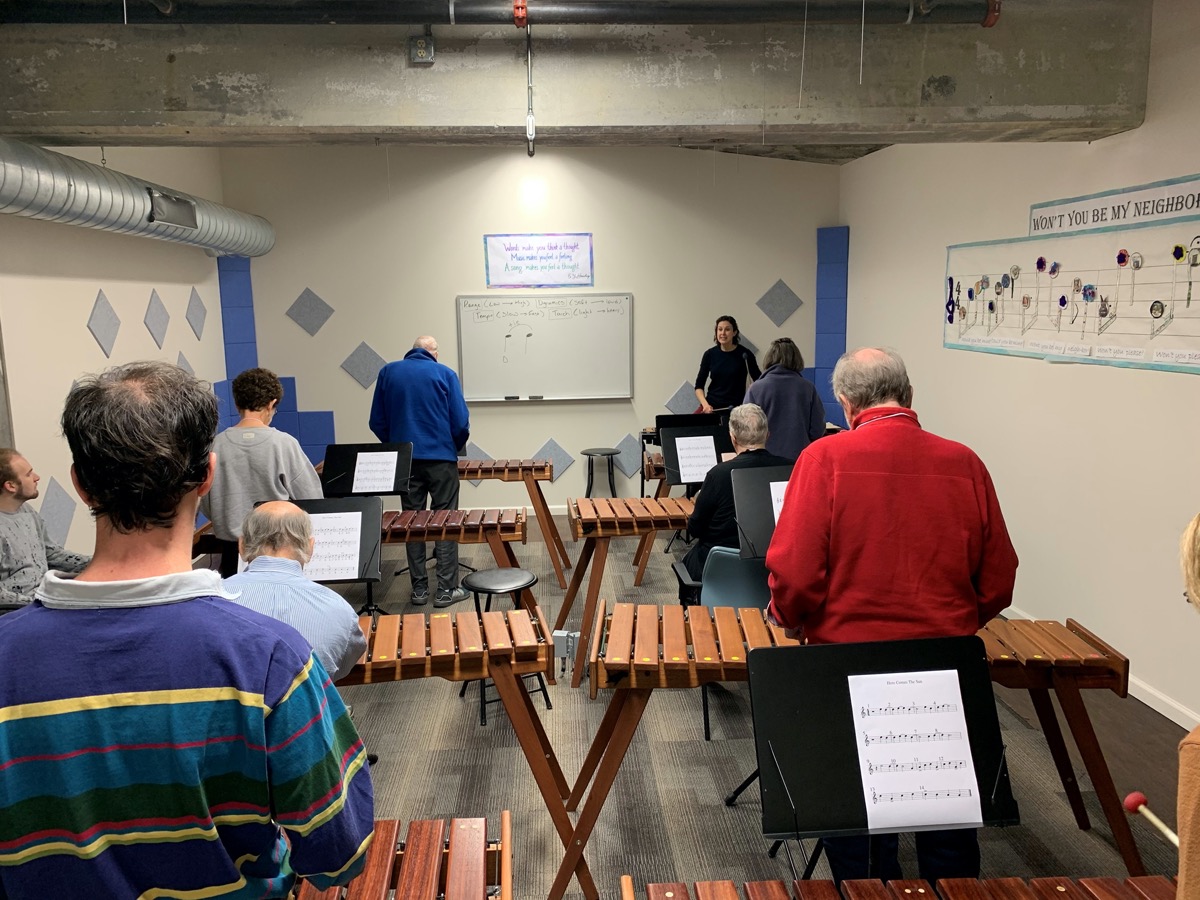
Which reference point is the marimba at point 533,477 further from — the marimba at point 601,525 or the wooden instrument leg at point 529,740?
the wooden instrument leg at point 529,740

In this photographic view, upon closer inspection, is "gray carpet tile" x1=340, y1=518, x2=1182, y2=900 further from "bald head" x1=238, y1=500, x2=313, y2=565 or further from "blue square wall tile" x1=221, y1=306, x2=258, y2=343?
"blue square wall tile" x1=221, y1=306, x2=258, y2=343

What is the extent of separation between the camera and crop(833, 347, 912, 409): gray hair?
2088 millimetres

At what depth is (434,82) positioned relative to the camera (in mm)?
3596

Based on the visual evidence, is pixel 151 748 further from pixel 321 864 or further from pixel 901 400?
pixel 901 400

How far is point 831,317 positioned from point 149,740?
687 cm

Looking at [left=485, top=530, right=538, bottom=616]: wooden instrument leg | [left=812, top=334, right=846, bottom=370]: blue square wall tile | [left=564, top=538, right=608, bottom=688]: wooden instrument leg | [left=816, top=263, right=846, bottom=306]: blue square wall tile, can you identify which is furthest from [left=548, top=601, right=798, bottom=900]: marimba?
[left=816, top=263, right=846, bottom=306]: blue square wall tile

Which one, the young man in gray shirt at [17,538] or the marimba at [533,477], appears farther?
the marimba at [533,477]

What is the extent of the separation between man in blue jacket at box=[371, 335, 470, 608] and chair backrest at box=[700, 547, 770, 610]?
2.22m

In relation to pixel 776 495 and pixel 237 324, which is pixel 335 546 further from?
pixel 237 324

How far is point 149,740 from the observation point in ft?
3.18

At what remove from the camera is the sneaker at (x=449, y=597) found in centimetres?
507

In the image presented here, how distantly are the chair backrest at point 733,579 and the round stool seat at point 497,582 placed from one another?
0.91 m

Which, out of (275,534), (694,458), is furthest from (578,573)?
(275,534)

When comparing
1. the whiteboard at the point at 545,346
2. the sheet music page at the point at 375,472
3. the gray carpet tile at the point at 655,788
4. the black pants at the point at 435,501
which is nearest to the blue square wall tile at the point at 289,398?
the whiteboard at the point at 545,346
